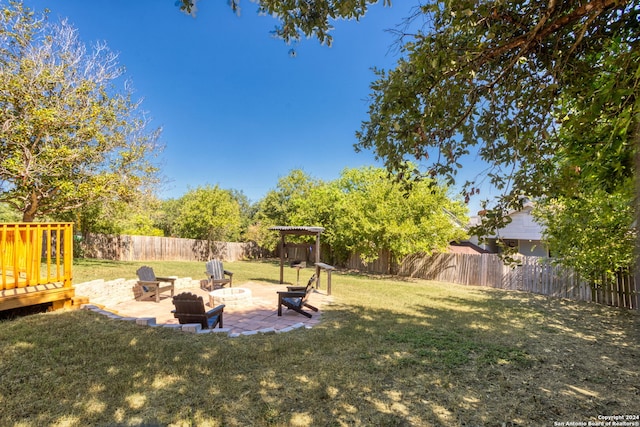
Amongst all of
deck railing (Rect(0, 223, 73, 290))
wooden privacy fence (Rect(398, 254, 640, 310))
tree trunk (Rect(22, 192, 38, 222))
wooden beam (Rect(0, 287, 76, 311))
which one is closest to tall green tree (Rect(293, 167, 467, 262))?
wooden privacy fence (Rect(398, 254, 640, 310))

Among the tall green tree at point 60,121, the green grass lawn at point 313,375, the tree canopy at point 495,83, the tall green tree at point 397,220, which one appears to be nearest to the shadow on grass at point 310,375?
the green grass lawn at point 313,375

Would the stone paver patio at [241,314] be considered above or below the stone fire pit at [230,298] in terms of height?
below

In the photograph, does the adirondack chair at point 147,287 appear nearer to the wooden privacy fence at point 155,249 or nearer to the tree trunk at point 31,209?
the tree trunk at point 31,209

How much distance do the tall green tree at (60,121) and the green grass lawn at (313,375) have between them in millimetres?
7201

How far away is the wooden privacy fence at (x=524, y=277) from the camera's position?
344 inches

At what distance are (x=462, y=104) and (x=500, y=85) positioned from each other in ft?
1.43

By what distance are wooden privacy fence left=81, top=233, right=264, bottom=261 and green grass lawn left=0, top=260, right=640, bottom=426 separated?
54.0 ft

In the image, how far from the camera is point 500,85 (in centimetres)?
343

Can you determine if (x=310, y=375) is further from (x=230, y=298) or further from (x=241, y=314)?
(x=230, y=298)

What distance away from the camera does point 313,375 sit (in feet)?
11.6

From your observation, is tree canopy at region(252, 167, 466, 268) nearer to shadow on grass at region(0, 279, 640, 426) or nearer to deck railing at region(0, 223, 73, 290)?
shadow on grass at region(0, 279, 640, 426)

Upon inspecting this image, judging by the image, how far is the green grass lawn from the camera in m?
2.77

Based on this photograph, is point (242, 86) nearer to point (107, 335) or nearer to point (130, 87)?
point (130, 87)

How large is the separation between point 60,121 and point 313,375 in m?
11.8
